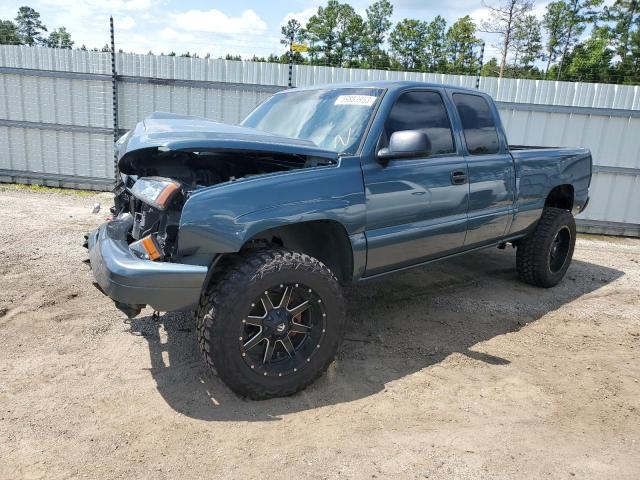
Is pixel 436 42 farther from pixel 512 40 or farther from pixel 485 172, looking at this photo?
pixel 485 172

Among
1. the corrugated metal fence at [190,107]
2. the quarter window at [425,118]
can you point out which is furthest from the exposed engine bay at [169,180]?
the corrugated metal fence at [190,107]

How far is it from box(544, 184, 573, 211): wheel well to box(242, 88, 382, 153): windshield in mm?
2865

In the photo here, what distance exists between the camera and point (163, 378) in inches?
129

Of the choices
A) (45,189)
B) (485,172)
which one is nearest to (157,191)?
(485,172)

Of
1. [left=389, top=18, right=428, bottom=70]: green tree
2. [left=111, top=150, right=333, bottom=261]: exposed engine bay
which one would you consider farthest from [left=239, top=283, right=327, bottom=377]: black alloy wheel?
[left=389, top=18, right=428, bottom=70]: green tree

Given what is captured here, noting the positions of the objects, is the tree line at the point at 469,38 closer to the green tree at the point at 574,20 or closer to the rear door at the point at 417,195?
the green tree at the point at 574,20

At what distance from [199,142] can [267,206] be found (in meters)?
0.52

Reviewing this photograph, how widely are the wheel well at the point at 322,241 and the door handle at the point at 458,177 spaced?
45.8 inches

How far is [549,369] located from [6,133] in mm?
10255

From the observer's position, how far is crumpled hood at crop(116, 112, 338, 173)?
9.25ft

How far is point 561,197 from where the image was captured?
18.7 ft

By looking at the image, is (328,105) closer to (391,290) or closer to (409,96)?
(409,96)

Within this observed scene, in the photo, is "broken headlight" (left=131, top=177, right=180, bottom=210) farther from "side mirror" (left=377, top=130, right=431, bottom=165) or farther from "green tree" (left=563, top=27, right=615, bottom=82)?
"green tree" (left=563, top=27, right=615, bottom=82)

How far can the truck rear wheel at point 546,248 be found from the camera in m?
5.21
